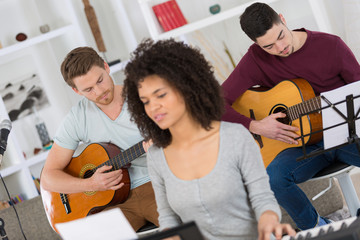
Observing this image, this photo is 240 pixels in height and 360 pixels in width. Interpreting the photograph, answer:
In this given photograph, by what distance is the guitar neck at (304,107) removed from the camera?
2.29m

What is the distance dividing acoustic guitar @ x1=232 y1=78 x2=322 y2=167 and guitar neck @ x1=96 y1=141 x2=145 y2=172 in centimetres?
61

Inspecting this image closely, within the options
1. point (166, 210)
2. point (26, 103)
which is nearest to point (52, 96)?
point (26, 103)

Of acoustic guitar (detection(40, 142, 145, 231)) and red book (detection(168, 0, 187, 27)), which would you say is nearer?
acoustic guitar (detection(40, 142, 145, 231))

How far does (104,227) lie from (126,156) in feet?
3.57

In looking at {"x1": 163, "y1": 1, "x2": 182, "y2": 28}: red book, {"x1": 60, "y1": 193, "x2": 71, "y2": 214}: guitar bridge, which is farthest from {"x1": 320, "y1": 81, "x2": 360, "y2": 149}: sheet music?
{"x1": 163, "y1": 1, "x2": 182, "y2": 28}: red book

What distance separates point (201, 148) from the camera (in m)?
1.62

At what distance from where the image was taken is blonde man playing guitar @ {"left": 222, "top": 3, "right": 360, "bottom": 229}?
232cm

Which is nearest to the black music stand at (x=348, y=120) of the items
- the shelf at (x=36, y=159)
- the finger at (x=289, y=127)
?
the finger at (x=289, y=127)

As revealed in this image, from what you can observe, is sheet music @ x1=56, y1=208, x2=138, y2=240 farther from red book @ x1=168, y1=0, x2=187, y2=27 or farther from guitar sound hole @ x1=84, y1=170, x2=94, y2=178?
red book @ x1=168, y1=0, x2=187, y2=27

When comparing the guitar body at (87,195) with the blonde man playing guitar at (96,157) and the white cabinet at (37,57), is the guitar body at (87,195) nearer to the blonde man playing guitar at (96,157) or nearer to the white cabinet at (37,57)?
the blonde man playing guitar at (96,157)

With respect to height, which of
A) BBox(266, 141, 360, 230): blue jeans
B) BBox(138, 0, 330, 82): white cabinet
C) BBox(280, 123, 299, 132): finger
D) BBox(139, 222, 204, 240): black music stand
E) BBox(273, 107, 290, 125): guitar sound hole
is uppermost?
BBox(138, 0, 330, 82): white cabinet

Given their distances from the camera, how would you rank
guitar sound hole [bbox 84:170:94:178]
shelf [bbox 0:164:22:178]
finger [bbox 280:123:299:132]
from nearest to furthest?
1. finger [bbox 280:123:299:132]
2. guitar sound hole [bbox 84:170:94:178]
3. shelf [bbox 0:164:22:178]

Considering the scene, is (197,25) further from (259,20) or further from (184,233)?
(184,233)

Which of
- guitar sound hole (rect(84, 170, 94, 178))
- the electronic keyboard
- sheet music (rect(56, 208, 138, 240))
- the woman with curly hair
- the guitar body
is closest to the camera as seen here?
the electronic keyboard
